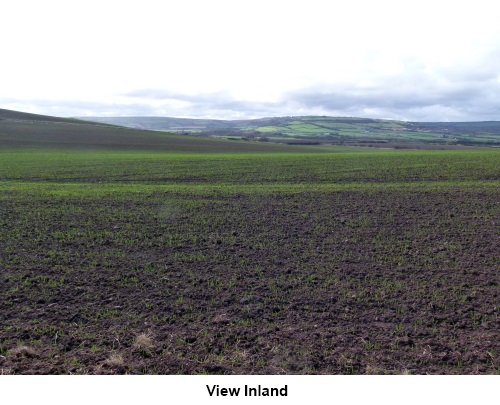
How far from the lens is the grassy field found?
630cm

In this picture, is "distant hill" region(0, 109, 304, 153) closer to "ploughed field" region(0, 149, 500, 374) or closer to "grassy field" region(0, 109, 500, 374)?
"grassy field" region(0, 109, 500, 374)

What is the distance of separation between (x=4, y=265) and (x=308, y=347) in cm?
828

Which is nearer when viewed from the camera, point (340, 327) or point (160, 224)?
point (340, 327)

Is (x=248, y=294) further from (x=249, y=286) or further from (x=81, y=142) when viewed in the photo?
(x=81, y=142)

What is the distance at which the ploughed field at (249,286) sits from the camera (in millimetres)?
6289

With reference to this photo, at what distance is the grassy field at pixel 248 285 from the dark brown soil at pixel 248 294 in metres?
0.04

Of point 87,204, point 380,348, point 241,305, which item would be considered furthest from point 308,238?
point 87,204

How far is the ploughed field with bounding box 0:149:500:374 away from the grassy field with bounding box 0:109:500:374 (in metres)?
0.04

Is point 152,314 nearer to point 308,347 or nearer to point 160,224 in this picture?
point 308,347

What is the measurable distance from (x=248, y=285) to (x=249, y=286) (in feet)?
0.16

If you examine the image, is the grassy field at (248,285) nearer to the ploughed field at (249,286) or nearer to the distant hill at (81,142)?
the ploughed field at (249,286)

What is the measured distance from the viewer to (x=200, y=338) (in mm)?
6840

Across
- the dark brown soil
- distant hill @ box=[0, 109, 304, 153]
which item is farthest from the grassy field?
distant hill @ box=[0, 109, 304, 153]

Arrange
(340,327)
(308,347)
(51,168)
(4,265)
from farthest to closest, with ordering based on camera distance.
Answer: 1. (51,168)
2. (4,265)
3. (340,327)
4. (308,347)
